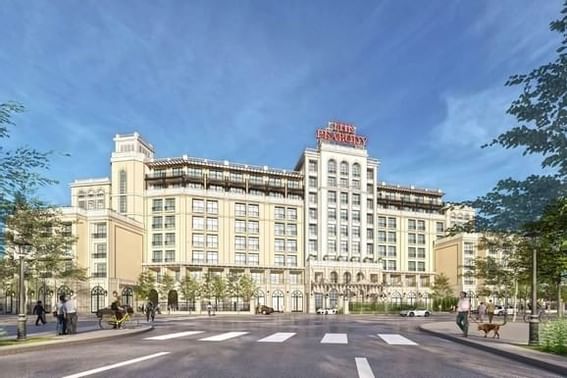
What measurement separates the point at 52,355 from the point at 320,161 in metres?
83.5

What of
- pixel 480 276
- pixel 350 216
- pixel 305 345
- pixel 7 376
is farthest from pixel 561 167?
pixel 350 216

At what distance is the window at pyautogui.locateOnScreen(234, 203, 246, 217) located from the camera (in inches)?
3628

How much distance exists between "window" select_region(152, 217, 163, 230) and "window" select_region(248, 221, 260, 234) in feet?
51.6

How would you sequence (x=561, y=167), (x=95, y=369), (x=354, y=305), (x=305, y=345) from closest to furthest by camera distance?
(x=561, y=167) → (x=95, y=369) → (x=305, y=345) → (x=354, y=305)

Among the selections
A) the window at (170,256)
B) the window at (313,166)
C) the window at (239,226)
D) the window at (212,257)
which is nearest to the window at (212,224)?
the window at (239,226)

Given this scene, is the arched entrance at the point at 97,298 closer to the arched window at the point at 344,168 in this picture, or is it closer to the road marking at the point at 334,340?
the arched window at the point at 344,168

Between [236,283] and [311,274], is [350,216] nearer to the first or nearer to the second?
[311,274]

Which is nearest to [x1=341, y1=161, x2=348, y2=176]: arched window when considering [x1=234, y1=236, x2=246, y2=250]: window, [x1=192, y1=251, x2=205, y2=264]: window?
[x1=234, y1=236, x2=246, y2=250]: window

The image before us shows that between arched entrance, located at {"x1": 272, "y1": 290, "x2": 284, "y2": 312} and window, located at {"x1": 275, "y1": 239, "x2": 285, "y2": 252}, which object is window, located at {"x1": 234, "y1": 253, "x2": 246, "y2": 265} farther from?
arched entrance, located at {"x1": 272, "y1": 290, "x2": 284, "y2": 312}

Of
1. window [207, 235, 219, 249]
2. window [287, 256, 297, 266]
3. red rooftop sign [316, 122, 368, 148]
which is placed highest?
red rooftop sign [316, 122, 368, 148]

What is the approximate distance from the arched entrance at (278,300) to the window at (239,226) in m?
Answer: 12.6

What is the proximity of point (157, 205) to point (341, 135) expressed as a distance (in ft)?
120

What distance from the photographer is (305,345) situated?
1561 centimetres

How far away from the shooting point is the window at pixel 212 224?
89438mm
